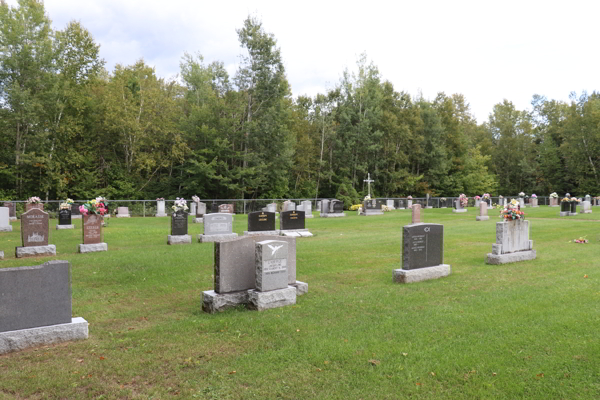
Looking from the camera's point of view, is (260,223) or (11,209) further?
(11,209)

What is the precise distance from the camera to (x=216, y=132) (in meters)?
36.0

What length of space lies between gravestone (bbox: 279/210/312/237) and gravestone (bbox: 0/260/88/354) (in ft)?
39.7

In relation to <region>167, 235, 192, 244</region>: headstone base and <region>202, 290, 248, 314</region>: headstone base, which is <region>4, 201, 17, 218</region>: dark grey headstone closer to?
<region>167, 235, 192, 244</region>: headstone base

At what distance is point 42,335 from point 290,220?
42.1 ft

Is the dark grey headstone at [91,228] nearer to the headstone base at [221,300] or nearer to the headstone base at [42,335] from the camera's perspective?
the headstone base at [221,300]

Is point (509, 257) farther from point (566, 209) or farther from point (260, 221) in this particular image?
point (566, 209)

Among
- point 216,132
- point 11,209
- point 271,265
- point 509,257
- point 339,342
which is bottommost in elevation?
point 339,342

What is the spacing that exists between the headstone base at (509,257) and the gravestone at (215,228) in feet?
28.9

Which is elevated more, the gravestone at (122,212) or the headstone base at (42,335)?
the gravestone at (122,212)

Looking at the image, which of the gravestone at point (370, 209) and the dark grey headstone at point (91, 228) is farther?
the gravestone at point (370, 209)

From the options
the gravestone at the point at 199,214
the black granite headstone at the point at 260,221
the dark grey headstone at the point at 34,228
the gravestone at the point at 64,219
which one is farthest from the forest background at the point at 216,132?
the dark grey headstone at the point at 34,228

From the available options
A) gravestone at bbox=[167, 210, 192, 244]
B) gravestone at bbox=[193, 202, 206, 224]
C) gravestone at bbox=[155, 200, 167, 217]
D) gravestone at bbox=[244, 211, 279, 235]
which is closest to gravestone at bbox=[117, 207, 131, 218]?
gravestone at bbox=[155, 200, 167, 217]

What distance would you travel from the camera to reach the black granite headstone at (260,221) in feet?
54.0

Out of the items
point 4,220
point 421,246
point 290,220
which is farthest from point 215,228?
point 4,220
